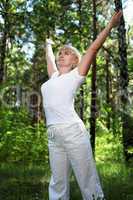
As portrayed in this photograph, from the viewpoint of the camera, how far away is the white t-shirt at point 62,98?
20.5ft

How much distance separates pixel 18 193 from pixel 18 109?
14.4 m

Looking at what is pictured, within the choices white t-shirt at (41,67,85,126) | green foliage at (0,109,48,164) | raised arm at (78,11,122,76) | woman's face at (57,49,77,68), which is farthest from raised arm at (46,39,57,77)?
green foliage at (0,109,48,164)

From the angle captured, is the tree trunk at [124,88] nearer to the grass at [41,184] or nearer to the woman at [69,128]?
the grass at [41,184]

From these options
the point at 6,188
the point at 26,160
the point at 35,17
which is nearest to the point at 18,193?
the point at 6,188

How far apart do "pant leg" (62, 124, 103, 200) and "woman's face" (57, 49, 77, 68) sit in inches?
34.0

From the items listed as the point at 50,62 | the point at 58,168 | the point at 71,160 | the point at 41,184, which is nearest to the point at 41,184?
the point at 41,184

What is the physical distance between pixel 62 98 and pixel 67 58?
579mm

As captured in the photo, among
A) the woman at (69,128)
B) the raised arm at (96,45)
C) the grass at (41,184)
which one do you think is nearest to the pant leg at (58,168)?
the woman at (69,128)

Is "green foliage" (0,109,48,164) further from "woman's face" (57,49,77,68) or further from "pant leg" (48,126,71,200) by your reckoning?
"woman's face" (57,49,77,68)

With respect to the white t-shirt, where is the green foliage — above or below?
below

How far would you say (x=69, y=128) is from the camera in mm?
6188

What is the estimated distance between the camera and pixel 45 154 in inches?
771

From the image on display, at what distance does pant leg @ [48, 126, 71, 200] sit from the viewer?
639cm

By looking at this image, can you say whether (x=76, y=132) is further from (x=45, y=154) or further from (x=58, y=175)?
(x=45, y=154)
